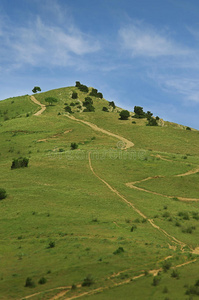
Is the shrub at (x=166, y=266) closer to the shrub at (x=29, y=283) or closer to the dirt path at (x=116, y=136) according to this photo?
the shrub at (x=29, y=283)

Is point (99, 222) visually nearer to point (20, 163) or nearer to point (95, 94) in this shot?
point (20, 163)

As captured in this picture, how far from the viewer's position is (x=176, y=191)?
4709 cm

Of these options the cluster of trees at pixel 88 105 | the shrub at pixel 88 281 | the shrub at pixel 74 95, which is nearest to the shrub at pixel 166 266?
the shrub at pixel 88 281

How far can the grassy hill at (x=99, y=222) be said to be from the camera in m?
18.6

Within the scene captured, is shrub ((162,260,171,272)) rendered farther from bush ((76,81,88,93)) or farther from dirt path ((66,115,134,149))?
bush ((76,81,88,93))

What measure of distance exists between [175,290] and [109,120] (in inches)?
3729

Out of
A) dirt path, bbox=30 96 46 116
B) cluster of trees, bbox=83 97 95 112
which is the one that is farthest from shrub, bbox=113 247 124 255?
cluster of trees, bbox=83 97 95 112

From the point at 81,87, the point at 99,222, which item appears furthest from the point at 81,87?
the point at 99,222

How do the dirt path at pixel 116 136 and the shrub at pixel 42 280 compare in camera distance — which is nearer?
the shrub at pixel 42 280

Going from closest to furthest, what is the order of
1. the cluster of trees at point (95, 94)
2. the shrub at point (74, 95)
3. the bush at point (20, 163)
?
the bush at point (20, 163)
the shrub at point (74, 95)
the cluster of trees at point (95, 94)

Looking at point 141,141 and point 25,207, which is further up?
point 141,141

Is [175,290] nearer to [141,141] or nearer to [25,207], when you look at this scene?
[25,207]

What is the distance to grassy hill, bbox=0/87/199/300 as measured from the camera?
18.6 meters

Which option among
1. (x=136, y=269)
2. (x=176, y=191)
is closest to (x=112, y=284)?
(x=136, y=269)
